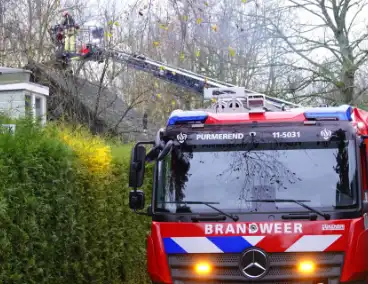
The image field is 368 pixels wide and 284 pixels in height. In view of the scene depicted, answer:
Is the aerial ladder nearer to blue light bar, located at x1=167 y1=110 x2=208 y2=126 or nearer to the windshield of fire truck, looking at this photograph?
blue light bar, located at x1=167 y1=110 x2=208 y2=126

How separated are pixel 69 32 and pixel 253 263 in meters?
12.8

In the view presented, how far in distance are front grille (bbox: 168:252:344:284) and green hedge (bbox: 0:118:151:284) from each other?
1.77 m

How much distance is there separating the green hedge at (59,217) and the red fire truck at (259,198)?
3.75 ft

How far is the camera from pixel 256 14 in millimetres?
22859

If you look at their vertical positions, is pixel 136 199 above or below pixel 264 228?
above

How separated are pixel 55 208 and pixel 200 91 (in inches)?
355

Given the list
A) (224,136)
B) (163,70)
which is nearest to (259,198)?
(224,136)

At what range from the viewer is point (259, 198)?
7.50 metres

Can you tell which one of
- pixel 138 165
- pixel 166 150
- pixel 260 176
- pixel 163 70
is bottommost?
pixel 260 176

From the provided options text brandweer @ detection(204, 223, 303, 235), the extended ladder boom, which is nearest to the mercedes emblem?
text brandweer @ detection(204, 223, 303, 235)

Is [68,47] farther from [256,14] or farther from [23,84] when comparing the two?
[256,14]

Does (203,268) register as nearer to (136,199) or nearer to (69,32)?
(136,199)

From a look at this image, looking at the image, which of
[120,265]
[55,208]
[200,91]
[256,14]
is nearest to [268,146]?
[55,208]

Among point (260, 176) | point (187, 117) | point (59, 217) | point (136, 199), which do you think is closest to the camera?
point (260, 176)
